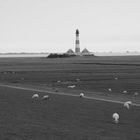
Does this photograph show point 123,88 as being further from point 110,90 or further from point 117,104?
point 117,104

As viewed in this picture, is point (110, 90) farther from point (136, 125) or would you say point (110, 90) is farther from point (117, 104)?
point (136, 125)

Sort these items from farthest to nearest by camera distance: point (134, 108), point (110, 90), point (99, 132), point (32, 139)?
1. point (110, 90)
2. point (134, 108)
3. point (99, 132)
4. point (32, 139)

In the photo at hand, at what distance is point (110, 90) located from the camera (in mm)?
34438

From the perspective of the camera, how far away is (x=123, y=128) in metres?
16.5

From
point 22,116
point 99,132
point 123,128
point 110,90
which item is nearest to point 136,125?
point 123,128

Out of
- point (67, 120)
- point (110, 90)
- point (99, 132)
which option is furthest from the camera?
point (110, 90)

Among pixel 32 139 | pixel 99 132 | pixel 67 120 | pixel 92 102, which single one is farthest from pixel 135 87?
pixel 32 139

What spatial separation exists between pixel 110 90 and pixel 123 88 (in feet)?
6.70

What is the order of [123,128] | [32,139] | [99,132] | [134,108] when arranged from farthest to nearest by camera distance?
1. [134,108]
2. [123,128]
3. [99,132]
4. [32,139]

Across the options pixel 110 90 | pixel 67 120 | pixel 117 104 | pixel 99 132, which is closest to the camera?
pixel 99 132

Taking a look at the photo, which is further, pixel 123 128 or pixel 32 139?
pixel 123 128

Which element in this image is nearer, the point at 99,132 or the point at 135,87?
the point at 99,132

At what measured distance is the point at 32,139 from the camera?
13641 millimetres

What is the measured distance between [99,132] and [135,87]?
21280 millimetres
